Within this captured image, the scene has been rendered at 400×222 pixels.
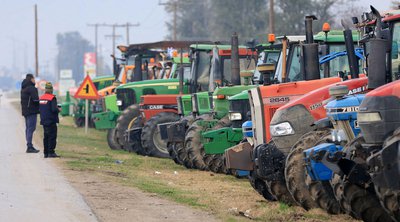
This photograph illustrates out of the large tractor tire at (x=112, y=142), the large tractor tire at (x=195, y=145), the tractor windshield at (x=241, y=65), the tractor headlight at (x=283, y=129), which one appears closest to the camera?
the tractor headlight at (x=283, y=129)

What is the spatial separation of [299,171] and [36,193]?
471 centimetres

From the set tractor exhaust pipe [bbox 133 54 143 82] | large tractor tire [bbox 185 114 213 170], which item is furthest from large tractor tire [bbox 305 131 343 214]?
tractor exhaust pipe [bbox 133 54 143 82]

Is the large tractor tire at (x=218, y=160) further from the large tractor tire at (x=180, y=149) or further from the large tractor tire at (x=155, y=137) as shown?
the large tractor tire at (x=155, y=137)

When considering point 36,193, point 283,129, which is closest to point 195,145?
point 36,193

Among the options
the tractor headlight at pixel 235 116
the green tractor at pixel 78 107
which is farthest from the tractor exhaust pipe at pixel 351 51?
the green tractor at pixel 78 107

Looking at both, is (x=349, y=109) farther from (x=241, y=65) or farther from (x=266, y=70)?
(x=241, y=65)

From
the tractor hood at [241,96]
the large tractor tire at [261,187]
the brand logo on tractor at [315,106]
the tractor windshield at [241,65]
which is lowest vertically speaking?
the large tractor tire at [261,187]

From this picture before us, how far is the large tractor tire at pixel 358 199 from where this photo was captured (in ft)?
37.4

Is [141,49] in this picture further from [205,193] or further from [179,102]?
[205,193]

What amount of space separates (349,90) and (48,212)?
4143mm

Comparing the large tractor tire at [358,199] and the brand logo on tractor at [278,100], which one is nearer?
the large tractor tire at [358,199]

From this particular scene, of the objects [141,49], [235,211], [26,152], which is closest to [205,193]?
[235,211]

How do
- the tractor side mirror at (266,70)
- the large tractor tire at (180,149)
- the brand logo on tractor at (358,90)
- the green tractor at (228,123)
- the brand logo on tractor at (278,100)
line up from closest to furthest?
the brand logo on tractor at (358,90) < the brand logo on tractor at (278,100) < the tractor side mirror at (266,70) < the green tractor at (228,123) < the large tractor tire at (180,149)

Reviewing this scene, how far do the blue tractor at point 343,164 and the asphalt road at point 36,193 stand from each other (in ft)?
9.12
